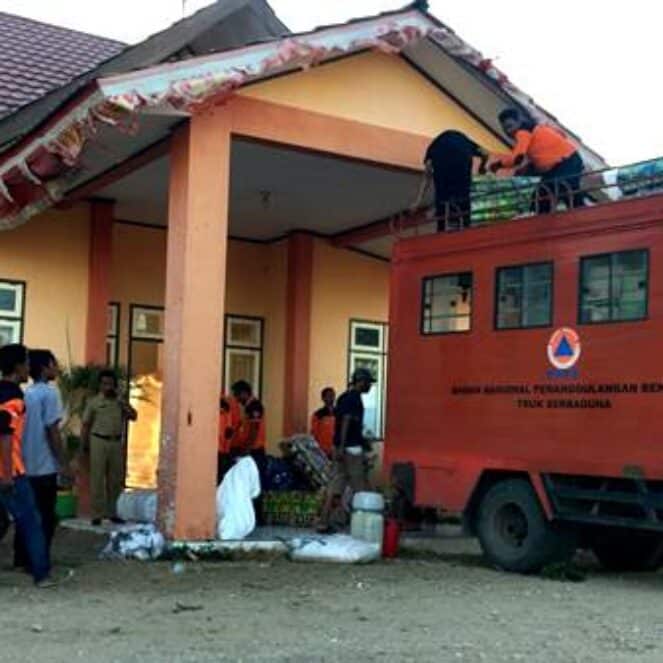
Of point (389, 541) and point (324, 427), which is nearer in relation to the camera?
point (389, 541)

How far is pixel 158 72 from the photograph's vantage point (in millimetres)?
10320

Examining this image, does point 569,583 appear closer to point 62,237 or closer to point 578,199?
point 578,199

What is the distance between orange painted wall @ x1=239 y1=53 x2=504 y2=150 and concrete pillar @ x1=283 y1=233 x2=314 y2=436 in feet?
13.8

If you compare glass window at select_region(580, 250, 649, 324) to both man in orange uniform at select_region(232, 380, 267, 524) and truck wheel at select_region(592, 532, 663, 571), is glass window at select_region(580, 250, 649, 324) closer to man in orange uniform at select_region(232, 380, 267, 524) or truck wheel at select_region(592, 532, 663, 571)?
truck wheel at select_region(592, 532, 663, 571)

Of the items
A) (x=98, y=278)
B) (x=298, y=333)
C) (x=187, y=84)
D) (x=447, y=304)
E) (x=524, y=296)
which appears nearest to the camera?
(x=524, y=296)

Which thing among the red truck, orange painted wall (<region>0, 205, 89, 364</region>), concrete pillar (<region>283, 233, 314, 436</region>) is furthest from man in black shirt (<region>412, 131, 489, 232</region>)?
concrete pillar (<region>283, 233, 314, 436</region>)

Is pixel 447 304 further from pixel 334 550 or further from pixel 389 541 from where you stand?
pixel 334 550

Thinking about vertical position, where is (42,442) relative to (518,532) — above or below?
above

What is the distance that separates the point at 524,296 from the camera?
10.2 meters

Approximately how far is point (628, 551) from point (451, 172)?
392 centimetres

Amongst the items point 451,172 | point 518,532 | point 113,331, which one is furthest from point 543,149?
point 113,331

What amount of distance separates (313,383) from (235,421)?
12.1 feet

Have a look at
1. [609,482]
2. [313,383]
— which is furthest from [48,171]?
[313,383]

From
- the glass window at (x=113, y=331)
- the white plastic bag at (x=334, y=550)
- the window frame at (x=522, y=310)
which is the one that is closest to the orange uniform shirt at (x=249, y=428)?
the white plastic bag at (x=334, y=550)
